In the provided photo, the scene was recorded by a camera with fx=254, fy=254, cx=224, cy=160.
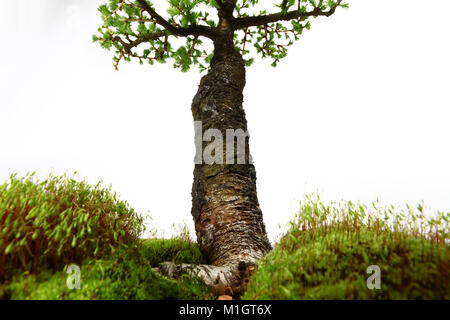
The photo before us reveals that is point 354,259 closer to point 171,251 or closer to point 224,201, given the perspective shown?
point 224,201

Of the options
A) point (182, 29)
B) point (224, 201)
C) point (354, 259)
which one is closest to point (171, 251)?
point (224, 201)

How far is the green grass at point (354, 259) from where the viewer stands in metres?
1.99

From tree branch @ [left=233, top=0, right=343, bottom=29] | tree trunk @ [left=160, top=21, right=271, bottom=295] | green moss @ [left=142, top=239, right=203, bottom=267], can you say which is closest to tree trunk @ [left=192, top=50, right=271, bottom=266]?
tree trunk @ [left=160, top=21, right=271, bottom=295]

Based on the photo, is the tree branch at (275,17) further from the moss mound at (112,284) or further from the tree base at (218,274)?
the moss mound at (112,284)

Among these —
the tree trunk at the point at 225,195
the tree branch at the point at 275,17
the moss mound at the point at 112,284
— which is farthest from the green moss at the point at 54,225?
the tree branch at the point at 275,17

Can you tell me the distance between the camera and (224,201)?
4.29 meters

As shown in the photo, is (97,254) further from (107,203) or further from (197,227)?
(197,227)

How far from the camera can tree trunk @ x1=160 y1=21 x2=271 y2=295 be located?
352cm

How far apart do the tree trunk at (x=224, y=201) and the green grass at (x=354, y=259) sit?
599 mm

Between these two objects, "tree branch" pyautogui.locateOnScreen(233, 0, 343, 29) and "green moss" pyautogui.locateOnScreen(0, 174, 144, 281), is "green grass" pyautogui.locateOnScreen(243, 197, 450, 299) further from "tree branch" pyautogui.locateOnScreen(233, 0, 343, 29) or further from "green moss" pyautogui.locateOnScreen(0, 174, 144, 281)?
"tree branch" pyautogui.locateOnScreen(233, 0, 343, 29)

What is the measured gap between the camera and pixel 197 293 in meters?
3.01

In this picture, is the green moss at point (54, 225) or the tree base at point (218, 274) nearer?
the green moss at point (54, 225)

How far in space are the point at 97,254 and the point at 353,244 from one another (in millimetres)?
2675
